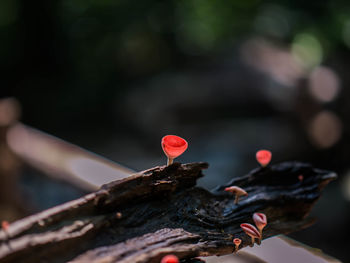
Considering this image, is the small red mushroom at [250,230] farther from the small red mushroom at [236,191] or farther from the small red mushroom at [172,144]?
the small red mushroom at [172,144]

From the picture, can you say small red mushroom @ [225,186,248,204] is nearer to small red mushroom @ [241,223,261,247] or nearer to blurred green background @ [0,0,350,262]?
small red mushroom @ [241,223,261,247]

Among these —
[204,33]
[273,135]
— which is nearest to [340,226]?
[273,135]

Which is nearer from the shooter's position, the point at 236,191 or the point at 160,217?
the point at 160,217

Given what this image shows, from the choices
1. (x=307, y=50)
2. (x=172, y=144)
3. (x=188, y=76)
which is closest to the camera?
(x=172, y=144)

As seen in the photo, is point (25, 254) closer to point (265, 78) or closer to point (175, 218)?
point (175, 218)

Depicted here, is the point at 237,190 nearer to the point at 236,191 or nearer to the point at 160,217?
the point at 236,191

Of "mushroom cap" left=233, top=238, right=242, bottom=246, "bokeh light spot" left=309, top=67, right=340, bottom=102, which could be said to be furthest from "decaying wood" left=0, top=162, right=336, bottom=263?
"bokeh light spot" left=309, top=67, right=340, bottom=102

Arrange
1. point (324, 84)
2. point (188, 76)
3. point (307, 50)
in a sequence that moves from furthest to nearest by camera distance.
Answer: point (188, 76), point (307, 50), point (324, 84)

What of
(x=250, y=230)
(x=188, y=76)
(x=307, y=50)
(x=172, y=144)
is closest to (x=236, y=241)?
(x=250, y=230)
